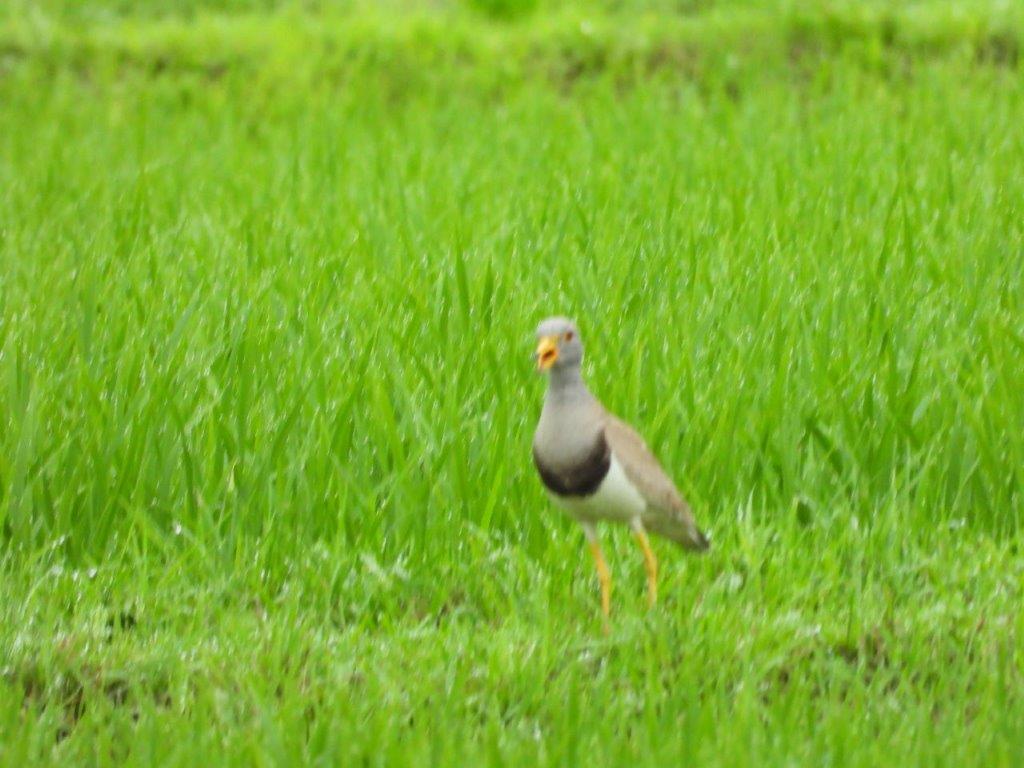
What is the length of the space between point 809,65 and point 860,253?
349 cm

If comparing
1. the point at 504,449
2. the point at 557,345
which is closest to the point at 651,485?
the point at 557,345

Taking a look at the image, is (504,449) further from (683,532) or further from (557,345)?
(557,345)

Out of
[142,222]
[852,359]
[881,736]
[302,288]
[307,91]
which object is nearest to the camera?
[881,736]

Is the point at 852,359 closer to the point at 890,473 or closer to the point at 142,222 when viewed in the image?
the point at 890,473

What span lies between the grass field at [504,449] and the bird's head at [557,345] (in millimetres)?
529

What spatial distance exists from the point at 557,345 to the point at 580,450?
0.18m

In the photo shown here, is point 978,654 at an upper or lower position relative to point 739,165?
lower

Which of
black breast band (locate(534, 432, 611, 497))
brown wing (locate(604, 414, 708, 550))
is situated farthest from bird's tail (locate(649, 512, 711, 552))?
black breast band (locate(534, 432, 611, 497))

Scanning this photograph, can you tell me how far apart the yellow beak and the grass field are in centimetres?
55

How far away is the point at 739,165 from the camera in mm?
6297

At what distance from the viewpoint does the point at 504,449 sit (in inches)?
149

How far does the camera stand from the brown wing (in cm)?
308

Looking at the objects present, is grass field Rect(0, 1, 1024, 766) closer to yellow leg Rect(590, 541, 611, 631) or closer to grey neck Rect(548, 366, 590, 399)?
yellow leg Rect(590, 541, 611, 631)

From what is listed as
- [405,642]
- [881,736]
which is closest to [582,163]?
[405,642]
